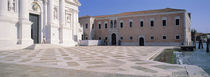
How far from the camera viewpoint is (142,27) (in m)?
32.5

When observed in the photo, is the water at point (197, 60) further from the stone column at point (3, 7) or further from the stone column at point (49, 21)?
the stone column at point (49, 21)

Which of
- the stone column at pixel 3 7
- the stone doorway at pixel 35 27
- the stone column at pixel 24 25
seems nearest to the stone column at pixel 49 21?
the stone doorway at pixel 35 27

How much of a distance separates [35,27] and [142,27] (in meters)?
21.7

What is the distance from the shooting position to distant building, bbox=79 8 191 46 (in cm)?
2916

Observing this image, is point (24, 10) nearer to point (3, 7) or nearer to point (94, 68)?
point (3, 7)

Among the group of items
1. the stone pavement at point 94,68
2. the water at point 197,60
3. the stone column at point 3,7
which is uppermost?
the stone column at point 3,7

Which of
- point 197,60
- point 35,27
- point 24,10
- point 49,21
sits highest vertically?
point 24,10

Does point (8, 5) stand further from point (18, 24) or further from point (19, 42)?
point (19, 42)

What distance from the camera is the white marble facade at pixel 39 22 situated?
16.3m

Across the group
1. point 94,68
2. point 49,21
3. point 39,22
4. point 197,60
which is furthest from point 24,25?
point 197,60

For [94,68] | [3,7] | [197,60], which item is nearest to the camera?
[94,68]

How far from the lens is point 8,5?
16703 mm

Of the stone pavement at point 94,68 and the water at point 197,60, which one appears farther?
the water at point 197,60

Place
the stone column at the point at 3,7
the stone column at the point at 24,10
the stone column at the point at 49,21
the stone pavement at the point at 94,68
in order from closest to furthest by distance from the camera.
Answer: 1. the stone pavement at the point at 94,68
2. the stone column at the point at 3,7
3. the stone column at the point at 24,10
4. the stone column at the point at 49,21
